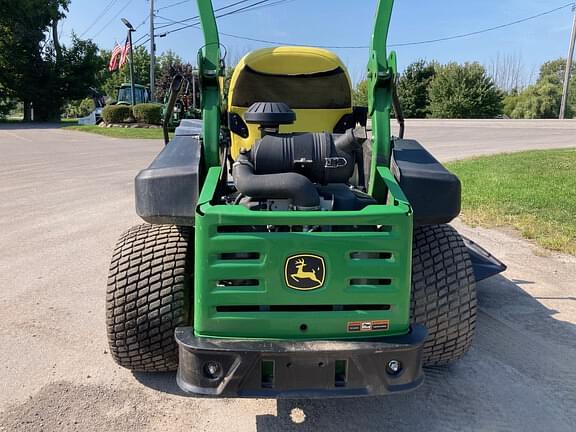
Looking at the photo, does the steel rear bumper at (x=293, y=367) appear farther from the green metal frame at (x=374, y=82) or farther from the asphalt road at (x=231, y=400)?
the green metal frame at (x=374, y=82)

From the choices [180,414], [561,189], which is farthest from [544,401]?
[561,189]

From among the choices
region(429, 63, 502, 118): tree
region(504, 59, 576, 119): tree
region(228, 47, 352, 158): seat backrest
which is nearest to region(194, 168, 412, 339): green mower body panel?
region(228, 47, 352, 158): seat backrest

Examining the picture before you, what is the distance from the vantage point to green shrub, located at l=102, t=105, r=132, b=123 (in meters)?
27.1

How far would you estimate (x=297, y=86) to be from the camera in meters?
3.61

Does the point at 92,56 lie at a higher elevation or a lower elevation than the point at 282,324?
higher

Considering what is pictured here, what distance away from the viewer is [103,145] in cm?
1781

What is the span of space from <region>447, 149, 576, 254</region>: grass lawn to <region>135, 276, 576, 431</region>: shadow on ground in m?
2.49

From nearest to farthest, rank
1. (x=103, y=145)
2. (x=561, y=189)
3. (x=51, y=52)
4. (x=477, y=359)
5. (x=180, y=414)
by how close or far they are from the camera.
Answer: (x=180, y=414) → (x=477, y=359) → (x=561, y=189) → (x=103, y=145) → (x=51, y=52)

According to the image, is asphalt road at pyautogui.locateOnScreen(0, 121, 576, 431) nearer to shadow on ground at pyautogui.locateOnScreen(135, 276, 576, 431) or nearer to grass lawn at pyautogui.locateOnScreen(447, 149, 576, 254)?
shadow on ground at pyautogui.locateOnScreen(135, 276, 576, 431)

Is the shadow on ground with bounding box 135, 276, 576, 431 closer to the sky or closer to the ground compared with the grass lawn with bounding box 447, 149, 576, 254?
closer to the ground

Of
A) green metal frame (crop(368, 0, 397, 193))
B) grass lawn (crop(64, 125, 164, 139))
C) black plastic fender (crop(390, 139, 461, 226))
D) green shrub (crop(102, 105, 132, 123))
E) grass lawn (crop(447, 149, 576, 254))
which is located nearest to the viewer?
black plastic fender (crop(390, 139, 461, 226))

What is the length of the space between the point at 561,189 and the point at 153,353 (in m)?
7.59

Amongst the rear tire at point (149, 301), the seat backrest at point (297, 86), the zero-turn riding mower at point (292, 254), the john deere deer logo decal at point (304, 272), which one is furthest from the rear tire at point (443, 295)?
the seat backrest at point (297, 86)

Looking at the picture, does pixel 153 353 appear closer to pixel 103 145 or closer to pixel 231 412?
pixel 231 412
